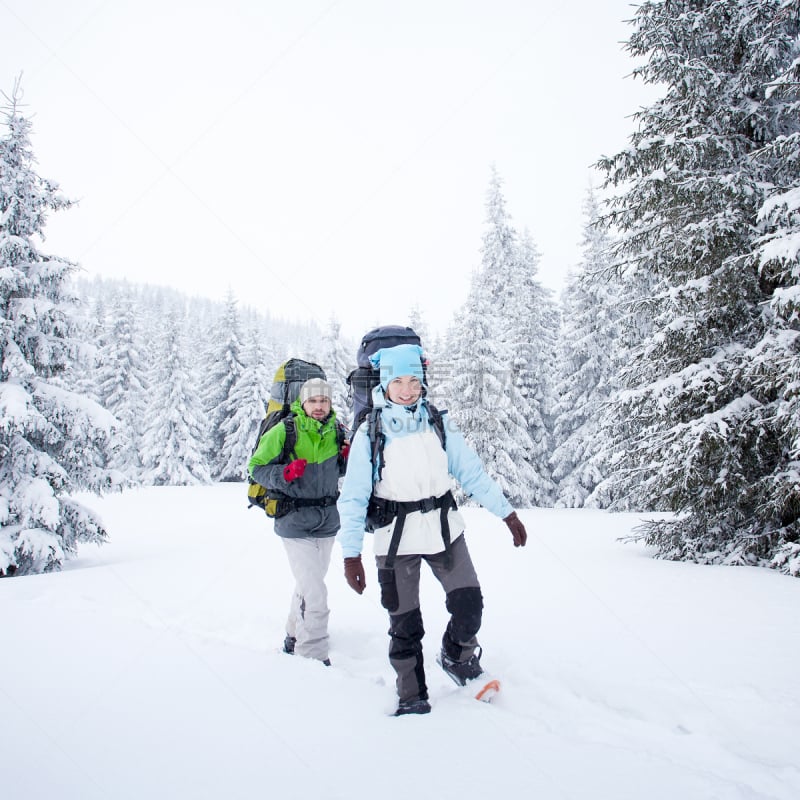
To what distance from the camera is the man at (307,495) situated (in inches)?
181

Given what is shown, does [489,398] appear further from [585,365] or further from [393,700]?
[393,700]

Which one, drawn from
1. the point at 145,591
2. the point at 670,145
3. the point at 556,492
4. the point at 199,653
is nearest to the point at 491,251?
the point at 556,492

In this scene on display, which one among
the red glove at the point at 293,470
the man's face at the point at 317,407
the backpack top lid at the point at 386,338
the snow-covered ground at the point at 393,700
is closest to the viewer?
the snow-covered ground at the point at 393,700

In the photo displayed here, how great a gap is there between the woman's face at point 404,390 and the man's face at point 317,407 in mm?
1298

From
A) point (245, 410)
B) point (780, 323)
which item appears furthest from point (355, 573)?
point (245, 410)

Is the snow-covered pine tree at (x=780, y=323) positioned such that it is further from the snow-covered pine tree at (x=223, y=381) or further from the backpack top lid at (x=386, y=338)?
the snow-covered pine tree at (x=223, y=381)

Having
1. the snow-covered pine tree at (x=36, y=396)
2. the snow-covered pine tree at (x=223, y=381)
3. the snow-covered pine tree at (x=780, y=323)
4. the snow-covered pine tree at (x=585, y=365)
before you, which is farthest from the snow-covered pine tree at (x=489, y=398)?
the snow-covered pine tree at (x=223, y=381)

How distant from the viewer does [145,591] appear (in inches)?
Answer: 275

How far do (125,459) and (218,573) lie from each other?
115ft

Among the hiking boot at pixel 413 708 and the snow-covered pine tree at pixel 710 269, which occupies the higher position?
the snow-covered pine tree at pixel 710 269

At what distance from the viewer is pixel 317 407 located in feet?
15.9

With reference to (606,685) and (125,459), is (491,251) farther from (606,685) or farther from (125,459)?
(125,459)

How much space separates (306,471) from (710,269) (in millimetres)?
7069

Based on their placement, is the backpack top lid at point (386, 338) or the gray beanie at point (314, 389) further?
the gray beanie at point (314, 389)
